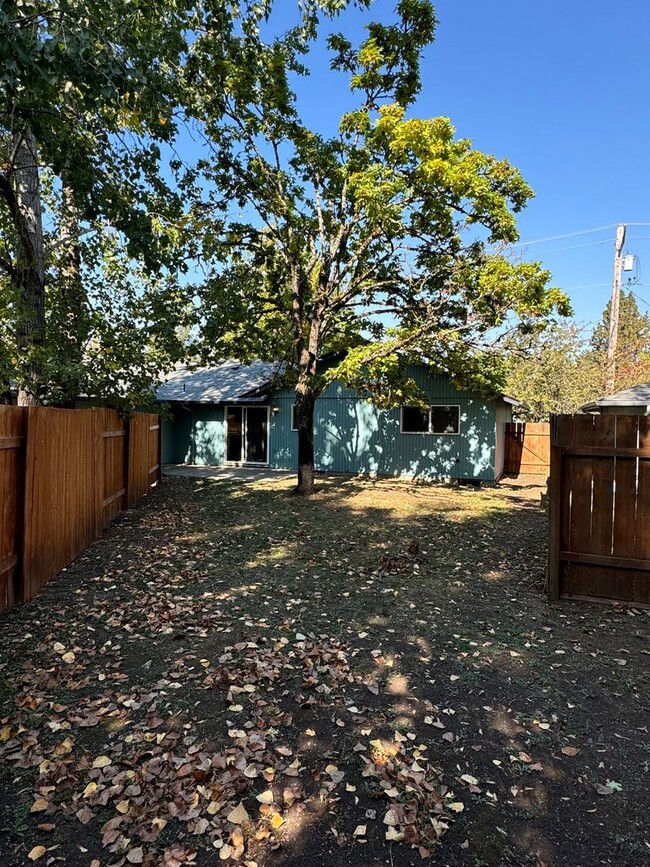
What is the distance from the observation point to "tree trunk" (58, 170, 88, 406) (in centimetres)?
815

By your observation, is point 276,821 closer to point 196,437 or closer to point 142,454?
point 142,454

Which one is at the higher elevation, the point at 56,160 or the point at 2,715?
the point at 56,160

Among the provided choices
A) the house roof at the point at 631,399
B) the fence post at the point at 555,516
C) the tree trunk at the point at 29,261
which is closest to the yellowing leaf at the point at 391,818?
the fence post at the point at 555,516

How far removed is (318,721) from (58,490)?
3.98m

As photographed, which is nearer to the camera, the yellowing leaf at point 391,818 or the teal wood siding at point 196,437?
the yellowing leaf at point 391,818

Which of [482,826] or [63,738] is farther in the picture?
[63,738]

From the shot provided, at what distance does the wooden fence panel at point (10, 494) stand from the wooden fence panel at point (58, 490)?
64mm

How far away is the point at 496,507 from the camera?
34.8ft

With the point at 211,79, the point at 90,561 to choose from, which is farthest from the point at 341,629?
the point at 211,79

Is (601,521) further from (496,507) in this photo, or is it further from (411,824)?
→ (496,507)

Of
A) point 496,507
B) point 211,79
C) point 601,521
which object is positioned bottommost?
point 496,507

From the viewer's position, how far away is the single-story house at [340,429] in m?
14.5

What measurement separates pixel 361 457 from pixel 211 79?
10.7 m

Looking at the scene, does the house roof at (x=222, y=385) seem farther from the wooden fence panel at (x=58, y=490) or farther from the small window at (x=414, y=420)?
the wooden fence panel at (x=58, y=490)
